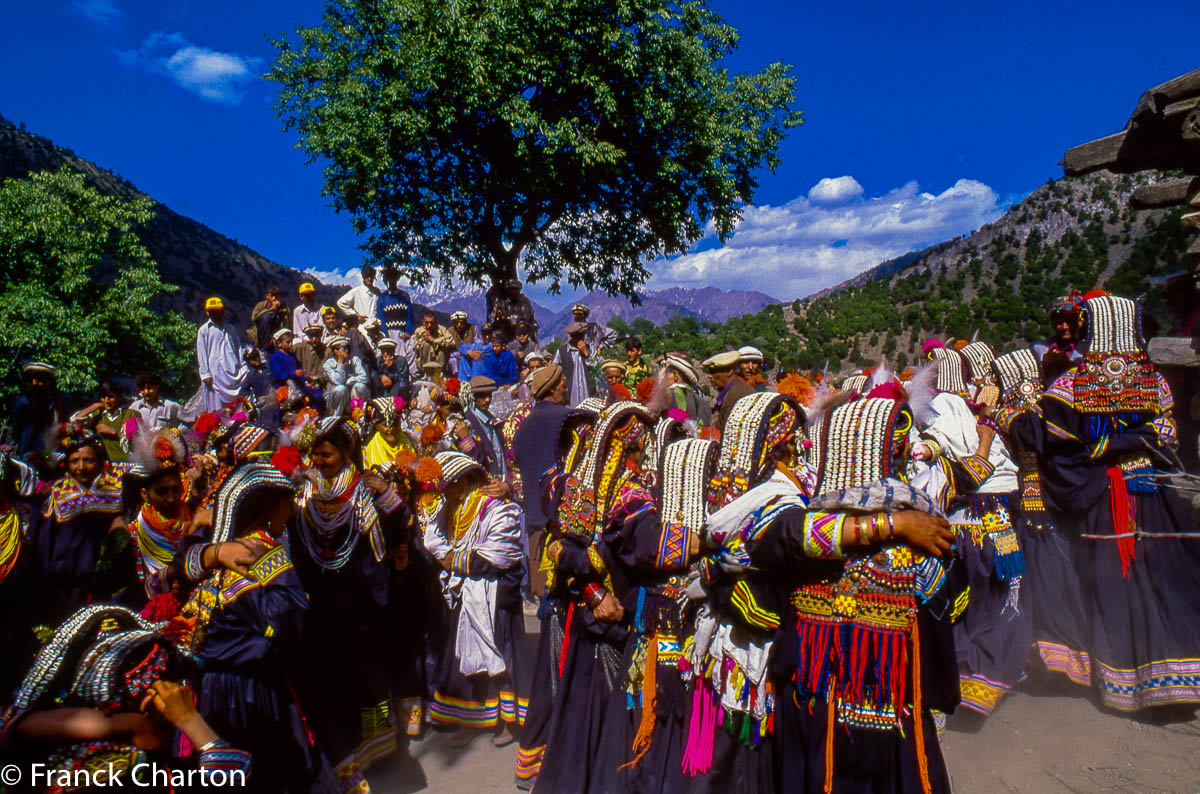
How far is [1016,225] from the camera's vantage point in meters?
41.0

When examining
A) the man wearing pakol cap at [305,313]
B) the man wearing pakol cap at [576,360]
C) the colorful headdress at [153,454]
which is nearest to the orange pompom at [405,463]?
the colorful headdress at [153,454]

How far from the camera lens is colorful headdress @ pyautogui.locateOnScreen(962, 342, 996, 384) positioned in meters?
5.51

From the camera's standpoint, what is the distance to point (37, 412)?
800cm

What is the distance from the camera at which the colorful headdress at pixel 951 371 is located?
5109mm

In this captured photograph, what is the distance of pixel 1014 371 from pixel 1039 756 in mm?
2749

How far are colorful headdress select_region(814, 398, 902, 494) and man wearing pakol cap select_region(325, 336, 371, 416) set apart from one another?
7738mm

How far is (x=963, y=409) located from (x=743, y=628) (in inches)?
107

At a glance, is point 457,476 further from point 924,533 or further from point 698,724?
point 924,533

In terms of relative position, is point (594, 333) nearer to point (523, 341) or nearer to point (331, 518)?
point (523, 341)

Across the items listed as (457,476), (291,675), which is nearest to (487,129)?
(457,476)

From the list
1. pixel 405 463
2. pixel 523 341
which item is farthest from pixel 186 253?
pixel 405 463

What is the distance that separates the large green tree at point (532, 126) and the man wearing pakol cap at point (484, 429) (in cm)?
998

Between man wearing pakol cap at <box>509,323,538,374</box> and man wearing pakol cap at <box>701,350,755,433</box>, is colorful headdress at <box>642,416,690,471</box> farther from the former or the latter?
man wearing pakol cap at <box>509,323,538,374</box>

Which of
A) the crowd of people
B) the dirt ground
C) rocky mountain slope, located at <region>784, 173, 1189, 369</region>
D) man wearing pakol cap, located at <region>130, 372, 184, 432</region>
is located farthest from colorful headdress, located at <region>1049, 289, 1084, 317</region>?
rocky mountain slope, located at <region>784, 173, 1189, 369</region>
